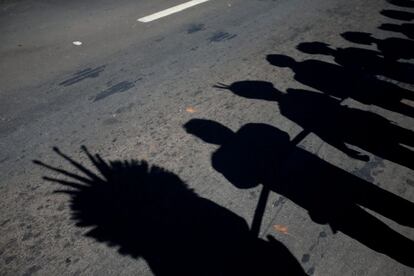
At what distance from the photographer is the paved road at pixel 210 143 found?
290 centimetres

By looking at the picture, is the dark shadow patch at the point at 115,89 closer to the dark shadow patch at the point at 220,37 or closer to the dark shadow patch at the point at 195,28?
the dark shadow patch at the point at 220,37

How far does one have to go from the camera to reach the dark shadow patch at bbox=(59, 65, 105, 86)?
5.24m

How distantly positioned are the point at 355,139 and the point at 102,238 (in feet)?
10.7

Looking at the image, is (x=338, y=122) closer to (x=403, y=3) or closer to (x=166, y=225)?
(x=166, y=225)

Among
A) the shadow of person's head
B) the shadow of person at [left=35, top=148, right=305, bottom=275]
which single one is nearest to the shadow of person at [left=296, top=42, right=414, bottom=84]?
the shadow of person's head

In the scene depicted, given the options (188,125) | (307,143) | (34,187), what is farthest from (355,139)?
(34,187)

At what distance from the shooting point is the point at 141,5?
8.21m

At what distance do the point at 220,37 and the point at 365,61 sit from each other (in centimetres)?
278

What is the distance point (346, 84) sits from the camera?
5.34 metres

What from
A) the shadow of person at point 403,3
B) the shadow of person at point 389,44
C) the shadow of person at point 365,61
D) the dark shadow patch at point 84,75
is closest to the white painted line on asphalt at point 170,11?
the dark shadow patch at point 84,75

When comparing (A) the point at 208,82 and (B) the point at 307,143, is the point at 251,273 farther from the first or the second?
Result: (A) the point at 208,82

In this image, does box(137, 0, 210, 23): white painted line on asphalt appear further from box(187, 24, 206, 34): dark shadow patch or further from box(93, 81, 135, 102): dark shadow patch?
box(93, 81, 135, 102): dark shadow patch

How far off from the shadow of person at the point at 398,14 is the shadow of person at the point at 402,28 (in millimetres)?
380

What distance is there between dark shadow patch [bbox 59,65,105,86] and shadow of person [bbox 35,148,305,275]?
207 centimetres
